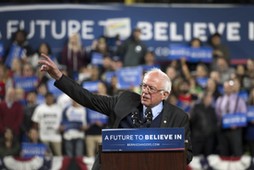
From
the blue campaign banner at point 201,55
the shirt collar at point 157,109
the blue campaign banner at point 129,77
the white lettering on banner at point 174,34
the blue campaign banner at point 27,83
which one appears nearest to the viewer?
the shirt collar at point 157,109

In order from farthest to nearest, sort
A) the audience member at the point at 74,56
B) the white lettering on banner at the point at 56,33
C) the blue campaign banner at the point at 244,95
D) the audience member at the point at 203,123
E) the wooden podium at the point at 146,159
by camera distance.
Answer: the white lettering on banner at the point at 56,33 → the audience member at the point at 74,56 → the blue campaign banner at the point at 244,95 → the audience member at the point at 203,123 → the wooden podium at the point at 146,159

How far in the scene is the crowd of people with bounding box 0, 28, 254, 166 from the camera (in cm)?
1517

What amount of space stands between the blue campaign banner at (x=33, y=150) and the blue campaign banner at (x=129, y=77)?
176cm

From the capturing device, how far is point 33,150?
14.8 metres

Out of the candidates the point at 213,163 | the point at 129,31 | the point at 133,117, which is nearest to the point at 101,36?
the point at 129,31

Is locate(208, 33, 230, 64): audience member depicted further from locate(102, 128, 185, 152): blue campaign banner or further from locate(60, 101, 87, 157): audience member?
locate(102, 128, 185, 152): blue campaign banner

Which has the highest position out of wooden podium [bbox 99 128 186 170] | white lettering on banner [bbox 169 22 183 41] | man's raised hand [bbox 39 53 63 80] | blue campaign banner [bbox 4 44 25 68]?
man's raised hand [bbox 39 53 63 80]

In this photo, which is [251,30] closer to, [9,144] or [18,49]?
[18,49]

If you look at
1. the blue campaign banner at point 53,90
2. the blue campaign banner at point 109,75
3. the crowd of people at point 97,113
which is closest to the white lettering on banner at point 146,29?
the crowd of people at point 97,113

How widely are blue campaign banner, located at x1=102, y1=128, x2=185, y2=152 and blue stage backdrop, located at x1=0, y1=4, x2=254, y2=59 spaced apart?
10.8 meters

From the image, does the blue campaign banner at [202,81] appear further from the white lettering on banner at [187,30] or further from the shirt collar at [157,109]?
the shirt collar at [157,109]

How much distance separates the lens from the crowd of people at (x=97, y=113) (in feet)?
49.8

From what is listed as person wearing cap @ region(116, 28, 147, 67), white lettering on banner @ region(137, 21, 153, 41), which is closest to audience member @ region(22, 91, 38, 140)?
person wearing cap @ region(116, 28, 147, 67)

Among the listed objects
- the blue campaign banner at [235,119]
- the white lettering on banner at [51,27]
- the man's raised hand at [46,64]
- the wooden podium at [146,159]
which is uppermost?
the man's raised hand at [46,64]
